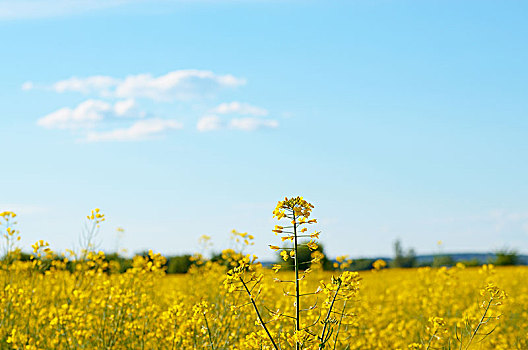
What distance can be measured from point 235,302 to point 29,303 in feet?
7.12

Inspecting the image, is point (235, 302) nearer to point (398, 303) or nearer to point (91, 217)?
point (91, 217)

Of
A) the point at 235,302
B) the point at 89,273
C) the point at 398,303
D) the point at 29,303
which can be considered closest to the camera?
the point at 235,302

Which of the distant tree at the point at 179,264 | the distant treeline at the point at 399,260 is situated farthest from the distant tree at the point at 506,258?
the distant tree at the point at 179,264

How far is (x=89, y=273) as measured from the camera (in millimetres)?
6695

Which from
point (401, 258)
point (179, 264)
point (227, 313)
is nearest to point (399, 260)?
point (401, 258)

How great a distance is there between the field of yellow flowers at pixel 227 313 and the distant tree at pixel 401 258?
1896 cm

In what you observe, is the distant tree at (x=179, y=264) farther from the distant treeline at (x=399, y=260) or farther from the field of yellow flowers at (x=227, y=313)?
the field of yellow flowers at (x=227, y=313)

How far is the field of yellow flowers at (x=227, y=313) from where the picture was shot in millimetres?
3225

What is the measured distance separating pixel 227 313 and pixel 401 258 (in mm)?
24161

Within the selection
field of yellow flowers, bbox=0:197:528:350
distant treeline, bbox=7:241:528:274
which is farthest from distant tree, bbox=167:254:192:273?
field of yellow flowers, bbox=0:197:528:350

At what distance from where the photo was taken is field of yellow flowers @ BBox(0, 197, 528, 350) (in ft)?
10.6

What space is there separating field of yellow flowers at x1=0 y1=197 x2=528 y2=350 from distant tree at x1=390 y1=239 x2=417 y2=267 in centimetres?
1896

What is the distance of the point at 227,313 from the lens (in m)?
5.39

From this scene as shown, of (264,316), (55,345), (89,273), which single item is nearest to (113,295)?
(55,345)
